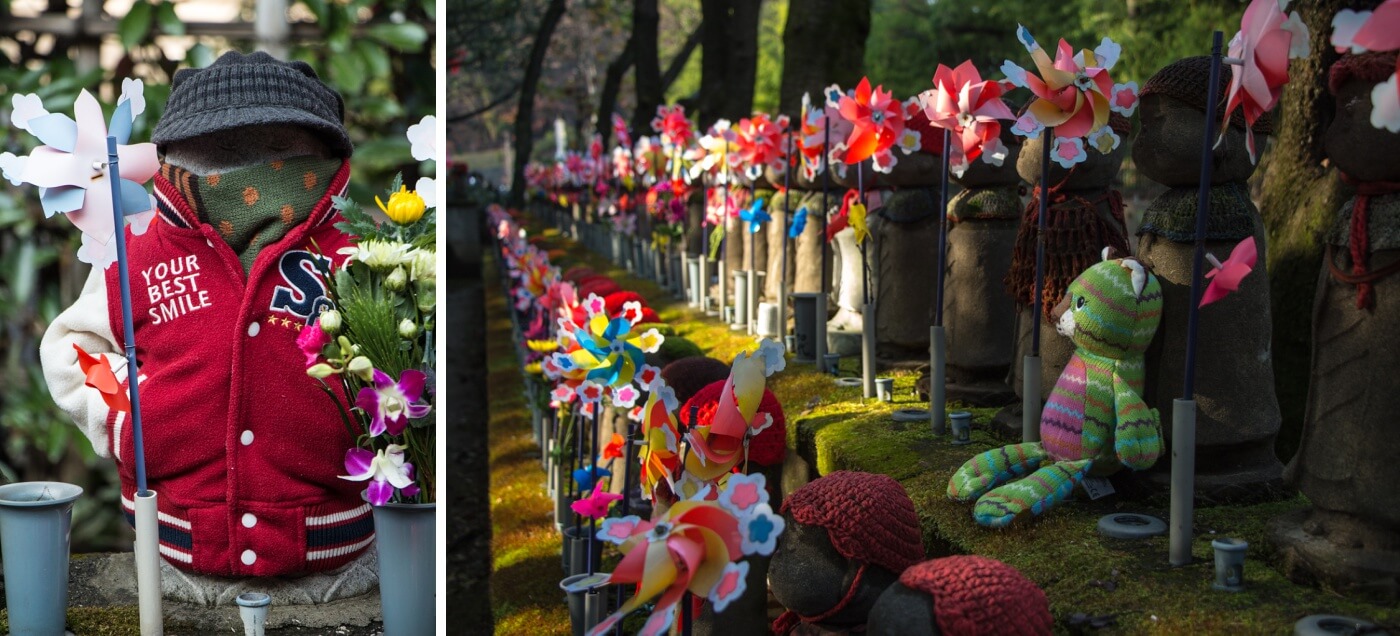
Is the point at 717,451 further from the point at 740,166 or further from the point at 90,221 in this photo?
the point at 740,166

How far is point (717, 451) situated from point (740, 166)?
491 cm

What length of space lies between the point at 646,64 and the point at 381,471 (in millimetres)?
15013

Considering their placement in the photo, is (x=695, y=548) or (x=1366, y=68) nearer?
(x=695, y=548)

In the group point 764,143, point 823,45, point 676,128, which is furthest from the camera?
point 676,128

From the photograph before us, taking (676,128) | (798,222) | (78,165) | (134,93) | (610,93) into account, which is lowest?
(798,222)

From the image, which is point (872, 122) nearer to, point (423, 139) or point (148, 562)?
point (423, 139)

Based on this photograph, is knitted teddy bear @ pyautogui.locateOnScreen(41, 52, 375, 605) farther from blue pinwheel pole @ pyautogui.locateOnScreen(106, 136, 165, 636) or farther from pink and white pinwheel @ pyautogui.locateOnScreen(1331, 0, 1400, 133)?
pink and white pinwheel @ pyautogui.locateOnScreen(1331, 0, 1400, 133)

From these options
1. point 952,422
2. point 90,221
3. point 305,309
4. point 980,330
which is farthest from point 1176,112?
point 90,221

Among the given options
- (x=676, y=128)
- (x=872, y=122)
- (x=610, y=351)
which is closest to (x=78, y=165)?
(x=610, y=351)

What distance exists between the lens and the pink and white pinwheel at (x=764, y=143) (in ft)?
23.3

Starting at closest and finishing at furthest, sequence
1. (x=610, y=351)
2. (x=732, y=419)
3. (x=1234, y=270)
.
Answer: (x=1234, y=270) < (x=732, y=419) < (x=610, y=351)

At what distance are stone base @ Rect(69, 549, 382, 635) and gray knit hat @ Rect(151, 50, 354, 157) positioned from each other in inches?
36.9

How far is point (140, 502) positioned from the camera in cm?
249

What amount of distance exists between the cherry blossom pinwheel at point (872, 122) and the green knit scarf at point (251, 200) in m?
2.54
